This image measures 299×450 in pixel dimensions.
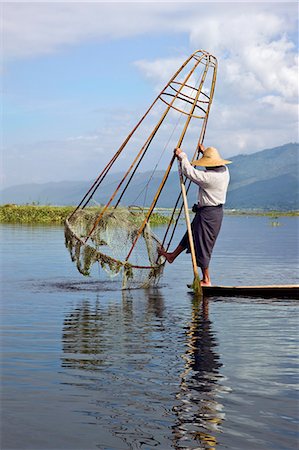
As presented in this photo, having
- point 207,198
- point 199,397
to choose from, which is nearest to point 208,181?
point 207,198

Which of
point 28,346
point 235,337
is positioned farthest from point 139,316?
point 28,346

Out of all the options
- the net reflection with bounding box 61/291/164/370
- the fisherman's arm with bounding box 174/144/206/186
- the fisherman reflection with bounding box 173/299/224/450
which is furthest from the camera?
the fisherman's arm with bounding box 174/144/206/186

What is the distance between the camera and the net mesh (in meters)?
10.7

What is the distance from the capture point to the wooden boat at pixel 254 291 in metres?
10.0

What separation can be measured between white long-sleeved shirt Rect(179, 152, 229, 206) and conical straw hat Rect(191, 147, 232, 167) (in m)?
0.10

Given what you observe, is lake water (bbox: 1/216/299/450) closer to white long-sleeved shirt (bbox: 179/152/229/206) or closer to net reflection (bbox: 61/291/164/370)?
net reflection (bbox: 61/291/164/370)

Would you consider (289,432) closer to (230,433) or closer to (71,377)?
(230,433)

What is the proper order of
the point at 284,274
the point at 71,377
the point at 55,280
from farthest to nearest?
the point at 284,274 → the point at 55,280 → the point at 71,377

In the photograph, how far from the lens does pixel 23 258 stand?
1595 cm

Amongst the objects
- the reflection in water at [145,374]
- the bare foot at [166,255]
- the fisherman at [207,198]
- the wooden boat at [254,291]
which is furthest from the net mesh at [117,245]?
the reflection in water at [145,374]

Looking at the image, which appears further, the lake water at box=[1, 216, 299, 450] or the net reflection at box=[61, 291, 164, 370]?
the net reflection at box=[61, 291, 164, 370]

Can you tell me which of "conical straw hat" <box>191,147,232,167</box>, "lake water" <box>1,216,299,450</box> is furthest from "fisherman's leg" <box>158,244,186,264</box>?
"conical straw hat" <box>191,147,232,167</box>

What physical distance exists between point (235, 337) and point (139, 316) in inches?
60.6

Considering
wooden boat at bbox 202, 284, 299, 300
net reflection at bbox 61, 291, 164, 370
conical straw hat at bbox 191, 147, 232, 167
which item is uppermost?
conical straw hat at bbox 191, 147, 232, 167
